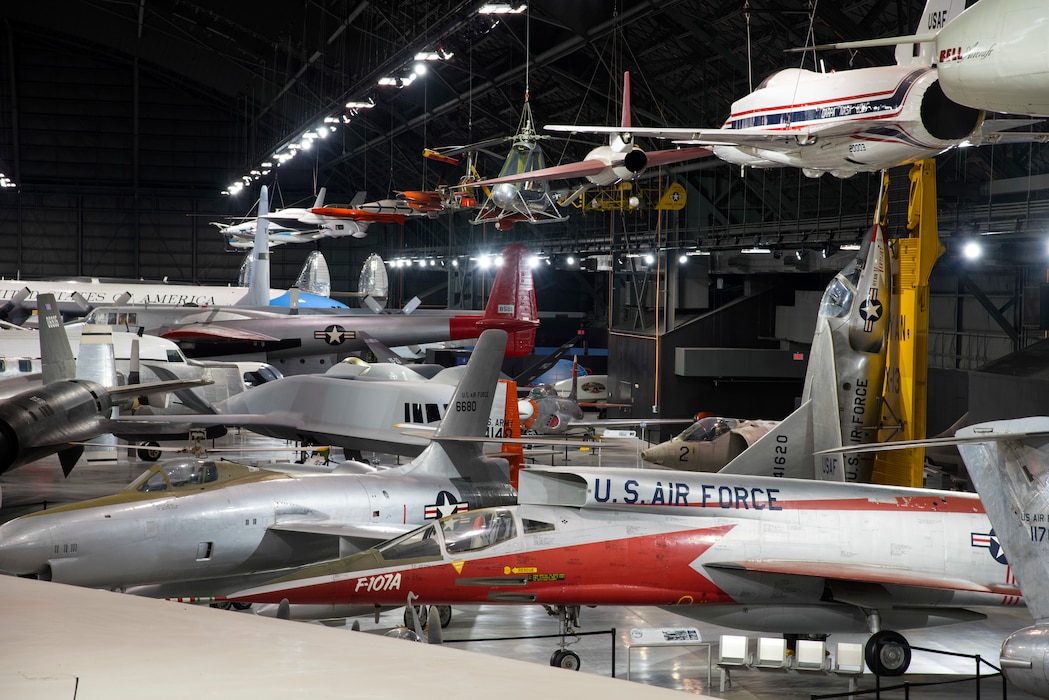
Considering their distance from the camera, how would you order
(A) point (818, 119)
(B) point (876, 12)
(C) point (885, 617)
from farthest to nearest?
(B) point (876, 12) < (C) point (885, 617) < (A) point (818, 119)

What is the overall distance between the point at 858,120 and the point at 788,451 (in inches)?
207

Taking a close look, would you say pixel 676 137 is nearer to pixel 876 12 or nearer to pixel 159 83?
pixel 876 12

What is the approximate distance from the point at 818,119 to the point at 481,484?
254 inches

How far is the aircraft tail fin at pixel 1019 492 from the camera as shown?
5773 millimetres

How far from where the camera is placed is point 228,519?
971 cm

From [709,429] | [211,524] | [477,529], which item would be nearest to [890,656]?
[477,529]

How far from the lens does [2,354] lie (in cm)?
1889

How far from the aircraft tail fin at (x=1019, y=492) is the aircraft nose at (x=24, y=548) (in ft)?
26.3

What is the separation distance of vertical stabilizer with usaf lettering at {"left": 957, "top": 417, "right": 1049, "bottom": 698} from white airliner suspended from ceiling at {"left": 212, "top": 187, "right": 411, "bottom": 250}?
22.5 meters

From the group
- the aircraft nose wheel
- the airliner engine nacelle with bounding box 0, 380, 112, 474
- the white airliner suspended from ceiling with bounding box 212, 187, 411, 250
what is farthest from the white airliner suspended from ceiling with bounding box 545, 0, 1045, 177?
the white airliner suspended from ceiling with bounding box 212, 187, 411, 250

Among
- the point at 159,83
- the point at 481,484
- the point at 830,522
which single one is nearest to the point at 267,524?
the point at 481,484

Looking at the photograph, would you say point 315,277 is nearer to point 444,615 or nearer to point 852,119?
point 444,615

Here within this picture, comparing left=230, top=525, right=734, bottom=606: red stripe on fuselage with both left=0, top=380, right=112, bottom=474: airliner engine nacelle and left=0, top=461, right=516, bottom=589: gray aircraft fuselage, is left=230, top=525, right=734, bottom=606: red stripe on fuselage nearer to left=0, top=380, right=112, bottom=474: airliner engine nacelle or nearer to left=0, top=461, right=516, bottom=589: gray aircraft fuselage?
left=0, top=461, right=516, bottom=589: gray aircraft fuselage

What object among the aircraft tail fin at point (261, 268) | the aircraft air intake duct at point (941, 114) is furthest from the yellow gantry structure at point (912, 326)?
the aircraft tail fin at point (261, 268)
